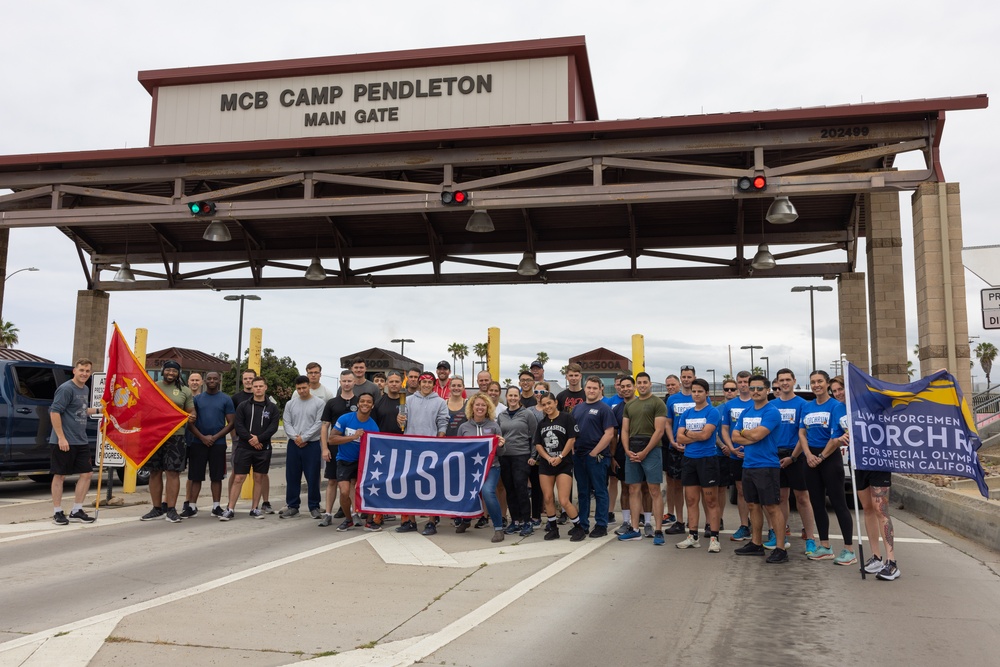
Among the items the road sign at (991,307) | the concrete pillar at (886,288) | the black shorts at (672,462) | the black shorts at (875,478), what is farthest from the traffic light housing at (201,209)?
the road sign at (991,307)

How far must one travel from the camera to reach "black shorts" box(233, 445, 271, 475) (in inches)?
414

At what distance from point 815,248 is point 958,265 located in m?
4.82

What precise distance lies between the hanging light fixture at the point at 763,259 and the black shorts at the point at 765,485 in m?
7.49

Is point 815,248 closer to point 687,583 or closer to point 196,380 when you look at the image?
point 687,583

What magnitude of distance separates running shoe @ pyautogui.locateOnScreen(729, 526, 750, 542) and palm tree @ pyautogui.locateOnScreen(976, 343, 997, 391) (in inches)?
3401

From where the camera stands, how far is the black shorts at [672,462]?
9.99 meters

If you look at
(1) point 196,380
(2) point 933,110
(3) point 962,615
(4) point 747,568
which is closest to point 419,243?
(1) point 196,380

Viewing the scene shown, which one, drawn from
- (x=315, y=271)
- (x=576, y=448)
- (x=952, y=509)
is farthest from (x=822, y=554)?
(x=315, y=271)

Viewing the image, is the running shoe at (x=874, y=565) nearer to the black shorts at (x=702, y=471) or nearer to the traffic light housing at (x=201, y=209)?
the black shorts at (x=702, y=471)

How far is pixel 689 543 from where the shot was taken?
28.4 feet

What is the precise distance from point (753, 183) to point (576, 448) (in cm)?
531

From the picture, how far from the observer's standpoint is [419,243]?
18.0 metres

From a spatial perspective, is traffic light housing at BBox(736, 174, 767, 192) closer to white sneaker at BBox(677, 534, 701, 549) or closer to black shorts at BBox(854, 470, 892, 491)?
black shorts at BBox(854, 470, 892, 491)

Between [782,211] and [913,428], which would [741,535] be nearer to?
[913,428]
